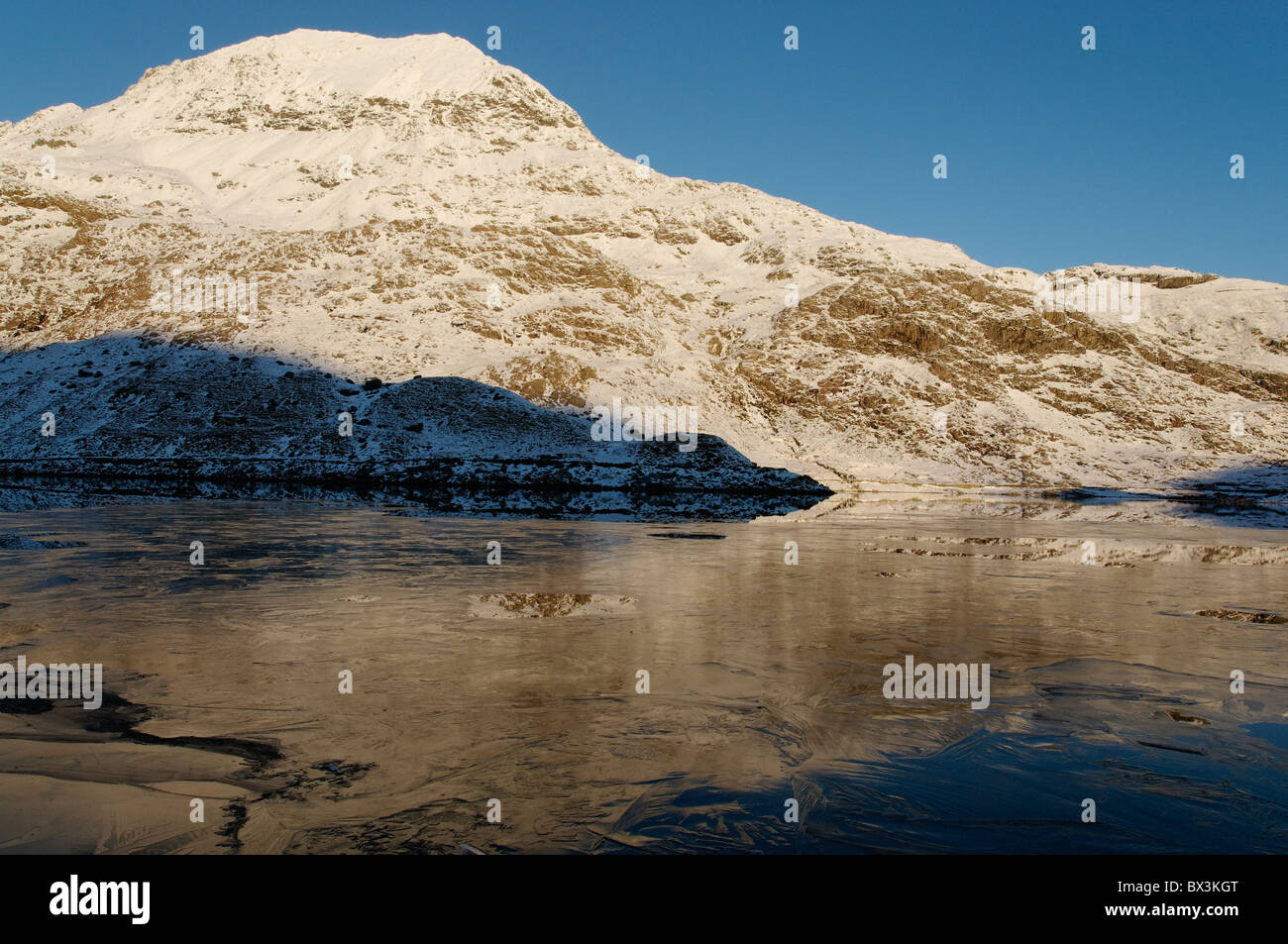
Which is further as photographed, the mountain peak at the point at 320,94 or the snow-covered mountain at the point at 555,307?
the mountain peak at the point at 320,94

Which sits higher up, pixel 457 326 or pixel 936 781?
pixel 457 326

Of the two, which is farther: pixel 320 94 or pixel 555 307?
pixel 320 94

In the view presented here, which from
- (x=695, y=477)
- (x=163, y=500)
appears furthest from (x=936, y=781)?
(x=695, y=477)

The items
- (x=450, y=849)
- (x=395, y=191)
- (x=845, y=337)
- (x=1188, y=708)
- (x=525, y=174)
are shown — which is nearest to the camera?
(x=450, y=849)

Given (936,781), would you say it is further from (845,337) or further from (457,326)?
(845,337)

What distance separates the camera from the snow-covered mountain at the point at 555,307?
55.5 meters

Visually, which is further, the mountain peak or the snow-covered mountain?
the mountain peak

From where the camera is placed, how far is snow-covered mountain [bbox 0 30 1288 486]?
55.5m

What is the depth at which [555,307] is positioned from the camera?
64.4 meters

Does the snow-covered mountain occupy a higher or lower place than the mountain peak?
lower

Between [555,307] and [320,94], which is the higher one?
[320,94]

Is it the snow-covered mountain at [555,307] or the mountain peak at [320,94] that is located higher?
the mountain peak at [320,94]

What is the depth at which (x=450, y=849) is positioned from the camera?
4297mm
